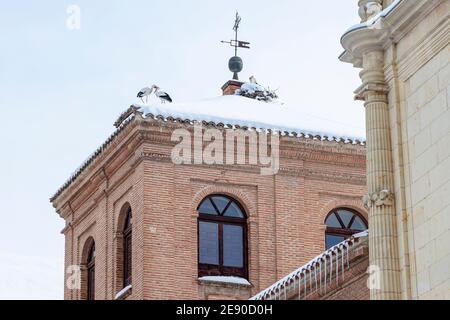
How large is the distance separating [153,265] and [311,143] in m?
3.93

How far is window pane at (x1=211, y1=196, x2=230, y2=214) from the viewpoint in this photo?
33.1 m

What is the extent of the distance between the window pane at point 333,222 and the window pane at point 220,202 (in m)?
2.09

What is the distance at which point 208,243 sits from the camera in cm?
3266

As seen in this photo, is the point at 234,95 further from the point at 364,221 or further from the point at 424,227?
the point at 424,227

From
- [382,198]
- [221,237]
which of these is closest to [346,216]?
[221,237]

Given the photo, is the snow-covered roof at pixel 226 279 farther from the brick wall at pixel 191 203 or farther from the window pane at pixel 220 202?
the window pane at pixel 220 202

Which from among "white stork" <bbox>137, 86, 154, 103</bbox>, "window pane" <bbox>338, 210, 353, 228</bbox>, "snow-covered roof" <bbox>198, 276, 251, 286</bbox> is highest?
"white stork" <bbox>137, 86, 154, 103</bbox>

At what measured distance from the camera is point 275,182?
109ft

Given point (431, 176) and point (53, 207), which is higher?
point (53, 207)

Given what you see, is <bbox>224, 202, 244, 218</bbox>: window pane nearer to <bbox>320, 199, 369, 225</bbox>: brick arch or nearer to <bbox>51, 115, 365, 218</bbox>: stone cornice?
<bbox>51, 115, 365, 218</bbox>: stone cornice

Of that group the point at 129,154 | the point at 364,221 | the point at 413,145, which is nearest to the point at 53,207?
the point at 129,154

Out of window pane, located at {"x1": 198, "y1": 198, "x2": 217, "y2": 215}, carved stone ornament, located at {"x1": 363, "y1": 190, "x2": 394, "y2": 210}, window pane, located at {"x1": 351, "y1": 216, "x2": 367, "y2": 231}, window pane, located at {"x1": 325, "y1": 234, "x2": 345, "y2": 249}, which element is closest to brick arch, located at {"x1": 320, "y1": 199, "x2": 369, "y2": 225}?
window pane, located at {"x1": 351, "y1": 216, "x2": 367, "y2": 231}

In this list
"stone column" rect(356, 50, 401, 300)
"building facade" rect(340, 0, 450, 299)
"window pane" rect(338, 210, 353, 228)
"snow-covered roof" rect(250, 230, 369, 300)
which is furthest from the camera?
"window pane" rect(338, 210, 353, 228)

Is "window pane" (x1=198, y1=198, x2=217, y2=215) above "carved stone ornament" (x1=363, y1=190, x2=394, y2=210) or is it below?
above
